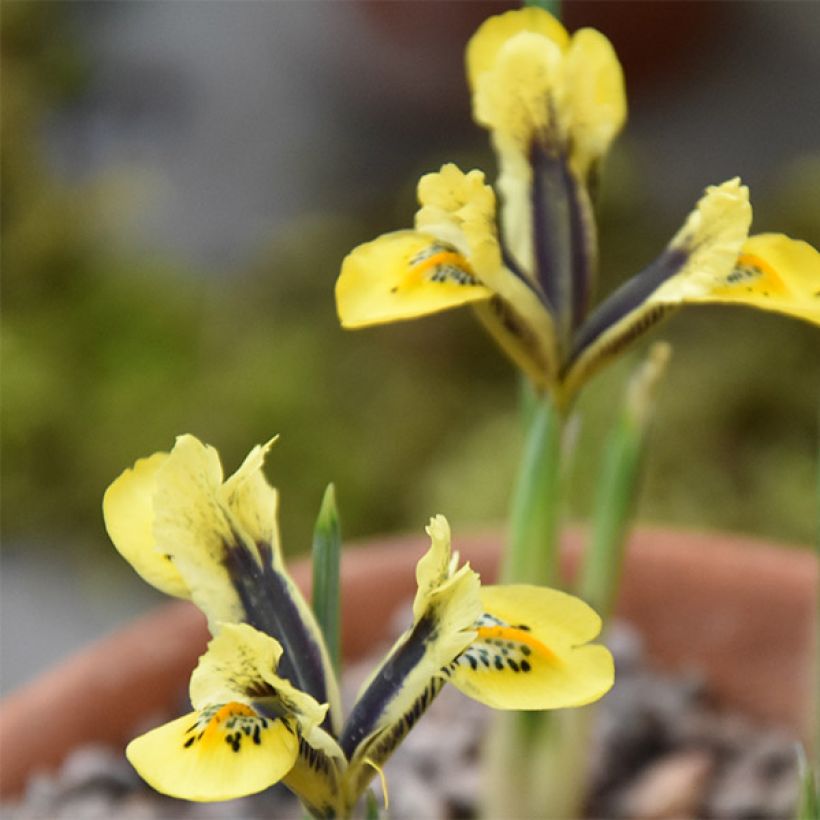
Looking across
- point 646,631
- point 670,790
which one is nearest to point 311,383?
point 646,631

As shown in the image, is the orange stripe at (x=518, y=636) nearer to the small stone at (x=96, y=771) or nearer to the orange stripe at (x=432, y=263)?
the orange stripe at (x=432, y=263)

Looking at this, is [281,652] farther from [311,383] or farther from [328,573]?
[311,383]

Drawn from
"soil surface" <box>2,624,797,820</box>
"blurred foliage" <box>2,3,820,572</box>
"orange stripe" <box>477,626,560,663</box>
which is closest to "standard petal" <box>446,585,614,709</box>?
"orange stripe" <box>477,626,560,663</box>

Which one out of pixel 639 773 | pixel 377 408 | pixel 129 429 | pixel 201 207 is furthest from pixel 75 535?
pixel 639 773

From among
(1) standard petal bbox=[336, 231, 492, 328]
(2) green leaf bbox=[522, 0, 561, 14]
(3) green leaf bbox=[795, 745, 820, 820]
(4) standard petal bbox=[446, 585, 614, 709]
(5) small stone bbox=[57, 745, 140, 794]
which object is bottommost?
(5) small stone bbox=[57, 745, 140, 794]

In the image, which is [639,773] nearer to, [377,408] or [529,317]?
[529,317]

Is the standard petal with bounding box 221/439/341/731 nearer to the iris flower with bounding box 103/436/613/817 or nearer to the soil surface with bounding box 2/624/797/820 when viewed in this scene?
the iris flower with bounding box 103/436/613/817
